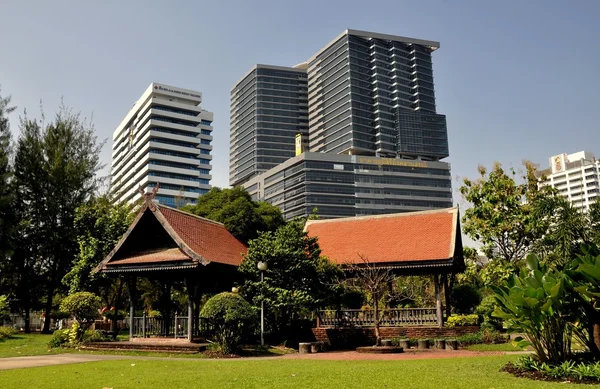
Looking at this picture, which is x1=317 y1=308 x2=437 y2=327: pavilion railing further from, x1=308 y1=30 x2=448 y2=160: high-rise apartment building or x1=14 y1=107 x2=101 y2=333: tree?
x1=308 y1=30 x2=448 y2=160: high-rise apartment building

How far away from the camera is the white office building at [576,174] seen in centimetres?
14900

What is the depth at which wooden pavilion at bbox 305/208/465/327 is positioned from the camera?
A: 2084cm

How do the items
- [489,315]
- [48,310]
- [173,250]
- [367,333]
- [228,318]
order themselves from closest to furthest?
[228,318]
[173,250]
[367,333]
[489,315]
[48,310]

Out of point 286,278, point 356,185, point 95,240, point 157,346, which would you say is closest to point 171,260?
point 157,346

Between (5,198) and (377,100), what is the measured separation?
128 metres

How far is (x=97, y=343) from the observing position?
19.1 m

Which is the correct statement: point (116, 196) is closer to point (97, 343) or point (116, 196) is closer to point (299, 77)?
point (97, 343)

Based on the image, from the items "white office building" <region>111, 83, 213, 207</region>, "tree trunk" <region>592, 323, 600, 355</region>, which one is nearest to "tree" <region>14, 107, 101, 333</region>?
"tree trunk" <region>592, 323, 600, 355</region>

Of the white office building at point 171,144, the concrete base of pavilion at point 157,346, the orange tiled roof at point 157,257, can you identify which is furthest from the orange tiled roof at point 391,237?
the white office building at point 171,144

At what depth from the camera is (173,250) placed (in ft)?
63.2

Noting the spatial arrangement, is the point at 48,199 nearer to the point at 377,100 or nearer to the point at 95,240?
the point at 95,240

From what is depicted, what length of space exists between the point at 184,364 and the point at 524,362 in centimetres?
852

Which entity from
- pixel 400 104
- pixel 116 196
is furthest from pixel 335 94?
pixel 116 196

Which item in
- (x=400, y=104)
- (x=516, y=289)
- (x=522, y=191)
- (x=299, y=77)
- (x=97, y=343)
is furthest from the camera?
(x=299, y=77)
